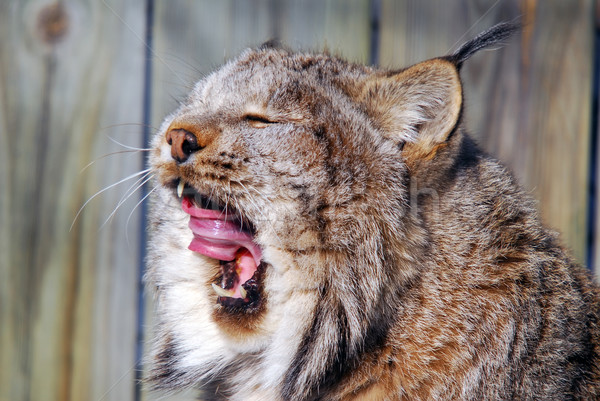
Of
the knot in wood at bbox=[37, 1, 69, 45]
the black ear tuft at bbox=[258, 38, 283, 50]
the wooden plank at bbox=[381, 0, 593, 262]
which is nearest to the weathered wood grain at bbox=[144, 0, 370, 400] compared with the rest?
the black ear tuft at bbox=[258, 38, 283, 50]

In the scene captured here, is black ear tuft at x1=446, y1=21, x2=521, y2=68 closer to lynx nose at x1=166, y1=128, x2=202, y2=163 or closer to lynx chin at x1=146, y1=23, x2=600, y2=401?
lynx chin at x1=146, y1=23, x2=600, y2=401

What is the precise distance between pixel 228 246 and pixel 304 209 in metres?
0.34

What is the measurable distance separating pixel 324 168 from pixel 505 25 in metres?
0.83

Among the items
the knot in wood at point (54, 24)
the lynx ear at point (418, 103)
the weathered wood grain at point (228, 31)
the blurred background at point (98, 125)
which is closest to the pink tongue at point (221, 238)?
the lynx ear at point (418, 103)

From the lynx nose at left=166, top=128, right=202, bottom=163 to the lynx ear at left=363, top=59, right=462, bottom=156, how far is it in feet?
2.04

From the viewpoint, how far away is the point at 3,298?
2.78 m

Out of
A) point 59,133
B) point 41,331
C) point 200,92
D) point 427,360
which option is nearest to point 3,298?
point 41,331

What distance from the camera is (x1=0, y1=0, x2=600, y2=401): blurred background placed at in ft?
9.10

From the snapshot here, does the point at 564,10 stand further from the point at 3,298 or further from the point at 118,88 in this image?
the point at 3,298

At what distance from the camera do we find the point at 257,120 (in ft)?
7.15

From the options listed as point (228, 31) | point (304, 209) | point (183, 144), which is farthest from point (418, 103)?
point (228, 31)

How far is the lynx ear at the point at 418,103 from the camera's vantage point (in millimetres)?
2027

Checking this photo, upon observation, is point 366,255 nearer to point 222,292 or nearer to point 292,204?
point 292,204

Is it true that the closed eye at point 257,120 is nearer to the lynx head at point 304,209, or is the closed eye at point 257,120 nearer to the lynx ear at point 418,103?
the lynx head at point 304,209
